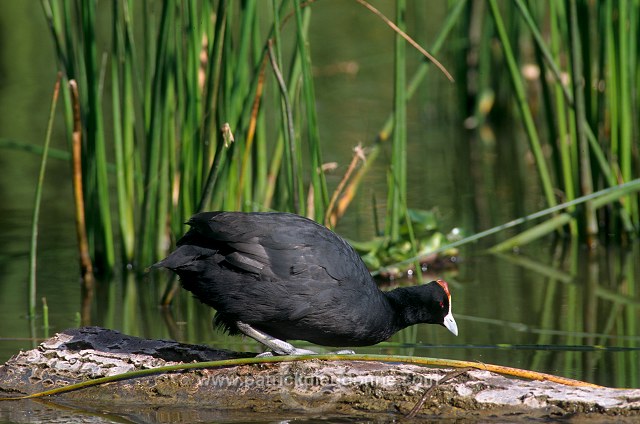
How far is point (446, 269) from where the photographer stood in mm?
6387

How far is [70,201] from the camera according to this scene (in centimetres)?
766

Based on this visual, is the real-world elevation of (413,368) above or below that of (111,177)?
below

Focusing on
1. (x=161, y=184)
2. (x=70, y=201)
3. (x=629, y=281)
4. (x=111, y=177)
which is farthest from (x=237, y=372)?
(x=111, y=177)

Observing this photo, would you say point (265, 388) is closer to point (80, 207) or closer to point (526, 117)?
point (80, 207)

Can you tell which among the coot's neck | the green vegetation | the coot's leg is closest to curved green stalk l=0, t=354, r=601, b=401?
the coot's leg

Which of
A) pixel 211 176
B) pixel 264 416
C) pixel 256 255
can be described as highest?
pixel 211 176

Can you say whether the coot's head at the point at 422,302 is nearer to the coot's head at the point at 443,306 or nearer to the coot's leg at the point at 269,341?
the coot's head at the point at 443,306

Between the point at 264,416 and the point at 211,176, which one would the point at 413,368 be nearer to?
the point at 264,416

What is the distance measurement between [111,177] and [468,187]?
2841 mm

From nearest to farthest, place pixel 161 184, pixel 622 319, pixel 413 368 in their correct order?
pixel 413 368 → pixel 622 319 → pixel 161 184

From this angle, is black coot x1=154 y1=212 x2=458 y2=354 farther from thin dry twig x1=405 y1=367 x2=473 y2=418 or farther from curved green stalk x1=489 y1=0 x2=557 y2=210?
curved green stalk x1=489 y1=0 x2=557 y2=210

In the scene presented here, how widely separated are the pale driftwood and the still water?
0.75 metres

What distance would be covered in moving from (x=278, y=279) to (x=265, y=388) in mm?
393

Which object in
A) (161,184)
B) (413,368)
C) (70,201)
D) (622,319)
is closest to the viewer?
(413,368)
